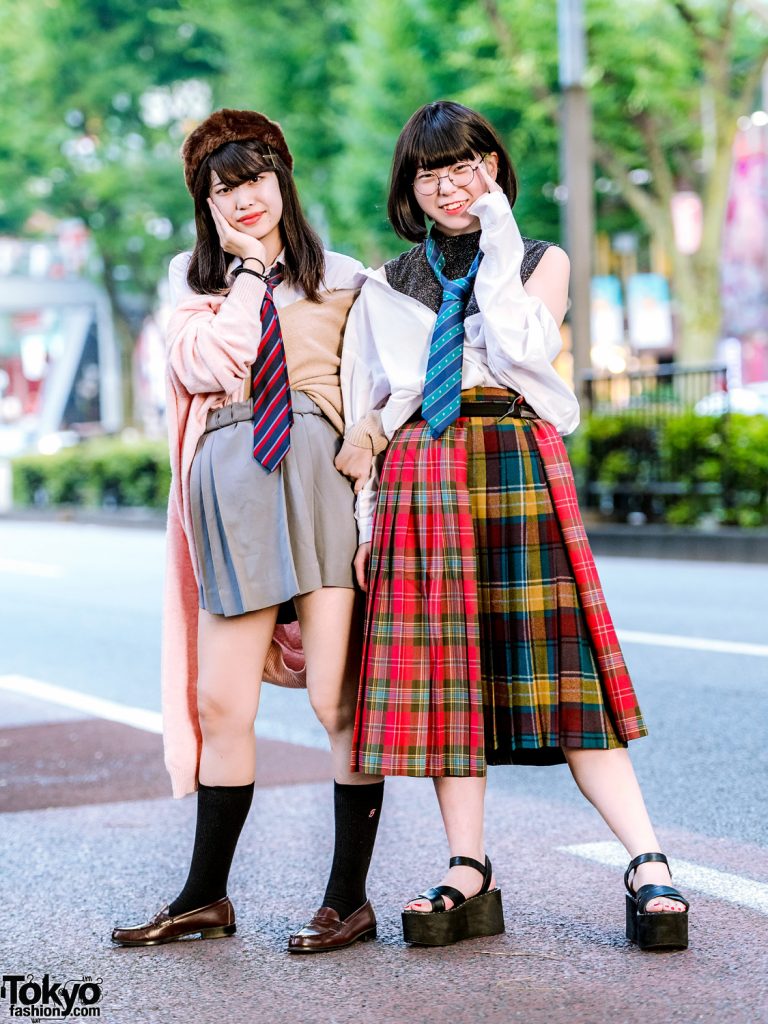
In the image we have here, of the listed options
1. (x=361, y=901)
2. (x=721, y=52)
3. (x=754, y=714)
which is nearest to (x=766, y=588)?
(x=754, y=714)

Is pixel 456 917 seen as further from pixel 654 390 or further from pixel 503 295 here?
pixel 654 390

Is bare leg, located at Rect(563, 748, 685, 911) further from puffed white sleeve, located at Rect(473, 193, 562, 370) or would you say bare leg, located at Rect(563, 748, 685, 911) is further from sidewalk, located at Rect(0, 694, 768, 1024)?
puffed white sleeve, located at Rect(473, 193, 562, 370)

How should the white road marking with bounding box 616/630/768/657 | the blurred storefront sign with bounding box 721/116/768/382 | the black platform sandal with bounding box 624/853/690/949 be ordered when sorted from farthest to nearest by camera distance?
the blurred storefront sign with bounding box 721/116/768/382 → the white road marking with bounding box 616/630/768/657 → the black platform sandal with bounding box 624/853/690/949

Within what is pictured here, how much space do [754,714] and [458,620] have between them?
133 inches

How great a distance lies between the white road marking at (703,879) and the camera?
353cm

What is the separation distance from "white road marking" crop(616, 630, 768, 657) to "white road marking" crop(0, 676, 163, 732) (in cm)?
280

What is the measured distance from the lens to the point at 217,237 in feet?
11.1

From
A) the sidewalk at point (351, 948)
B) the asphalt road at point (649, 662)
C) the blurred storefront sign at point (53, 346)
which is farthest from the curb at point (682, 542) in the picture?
the blurred storefront sign at point (53, 346)

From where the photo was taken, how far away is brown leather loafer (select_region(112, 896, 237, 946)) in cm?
332

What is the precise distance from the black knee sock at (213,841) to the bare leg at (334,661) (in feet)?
0.79

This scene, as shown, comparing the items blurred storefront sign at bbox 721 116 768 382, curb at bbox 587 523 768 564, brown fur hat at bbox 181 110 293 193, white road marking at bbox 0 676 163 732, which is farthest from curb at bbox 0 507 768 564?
blurred storefront sign at bbox 721 116 768 382

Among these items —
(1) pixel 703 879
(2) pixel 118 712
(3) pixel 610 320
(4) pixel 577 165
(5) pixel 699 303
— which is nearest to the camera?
(1) pixel 703 879

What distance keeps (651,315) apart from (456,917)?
3907 centimetres

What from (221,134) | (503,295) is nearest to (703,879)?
(503,295)
